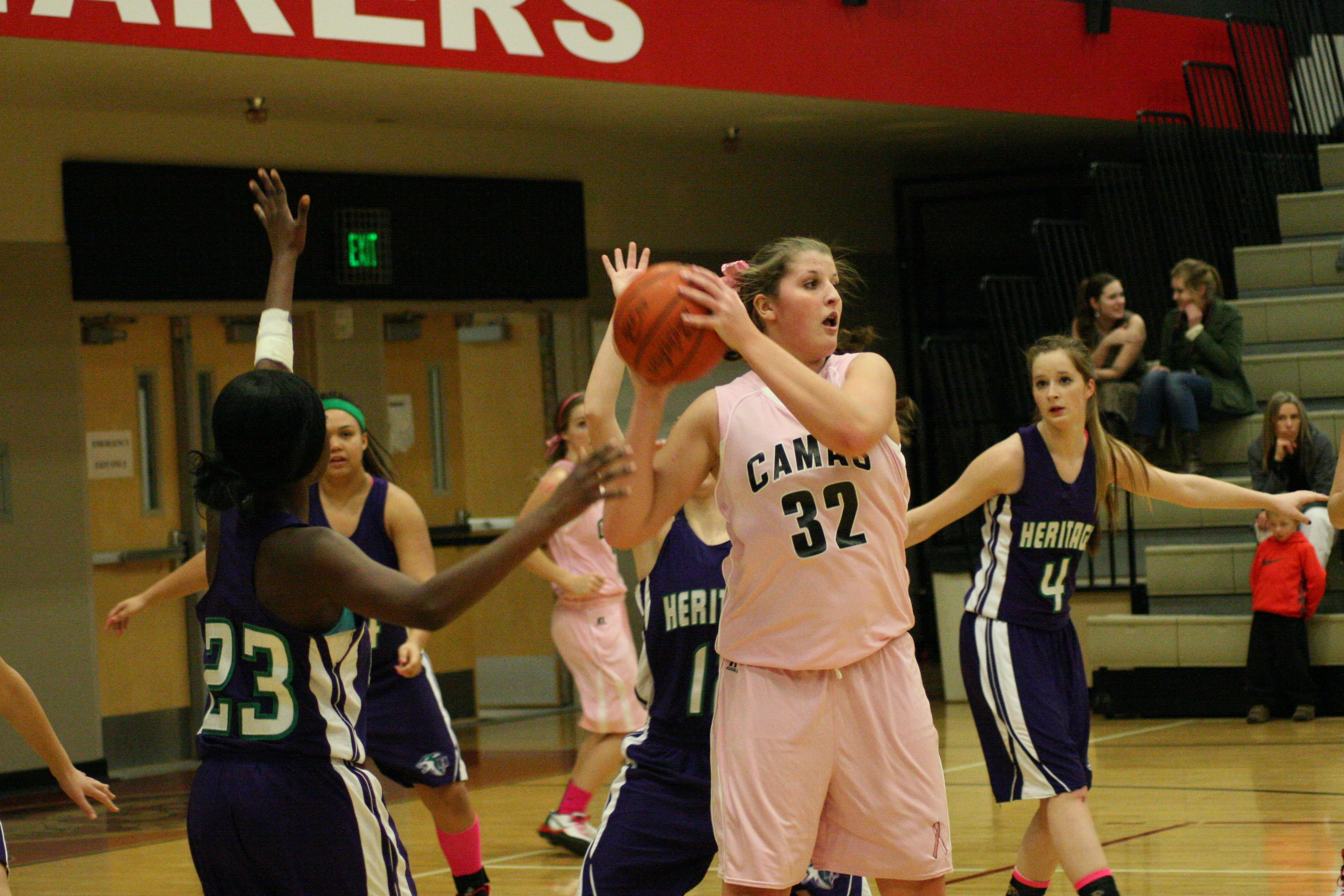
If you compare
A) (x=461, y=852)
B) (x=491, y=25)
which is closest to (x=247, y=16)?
(x=491, y=25)

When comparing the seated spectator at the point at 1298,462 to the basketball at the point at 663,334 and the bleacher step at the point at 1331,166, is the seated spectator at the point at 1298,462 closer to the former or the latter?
the bleacher step at the point at 1331,166

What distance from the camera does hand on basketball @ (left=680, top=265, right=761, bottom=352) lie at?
2891 millimetres

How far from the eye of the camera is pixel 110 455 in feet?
29.0

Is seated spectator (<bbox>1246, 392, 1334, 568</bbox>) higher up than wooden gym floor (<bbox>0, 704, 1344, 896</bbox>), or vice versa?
seated spectator (<bbox>1246, 392, 1334, 568</bbox>)

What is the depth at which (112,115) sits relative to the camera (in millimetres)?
8594

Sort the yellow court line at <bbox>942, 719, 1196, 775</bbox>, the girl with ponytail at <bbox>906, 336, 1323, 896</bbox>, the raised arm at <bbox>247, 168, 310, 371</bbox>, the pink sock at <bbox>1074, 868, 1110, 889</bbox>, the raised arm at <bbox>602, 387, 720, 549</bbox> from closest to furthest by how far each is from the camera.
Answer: the raised arm at <bbox>602, 387, 720, 549</bbox> → the raised arm at <bbox>247, 168, 310, 371</bbox> → the pink sock at <bbox>1074, 868, 1110, 889</bbox> → the girl with ponytail at <bbox>906, 336, 1323, 896</bbox> → the yellow court line at <bbox>942, 719, 1196, 775</bbox>

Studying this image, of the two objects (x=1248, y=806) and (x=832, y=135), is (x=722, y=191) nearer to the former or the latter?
(x=832, y=135)

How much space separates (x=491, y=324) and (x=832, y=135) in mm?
2438

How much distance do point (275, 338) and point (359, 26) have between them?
→ 15.2 ft

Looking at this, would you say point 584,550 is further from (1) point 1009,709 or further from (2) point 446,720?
(1) point 1009,709

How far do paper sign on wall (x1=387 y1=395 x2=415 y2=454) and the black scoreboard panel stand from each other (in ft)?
2.18

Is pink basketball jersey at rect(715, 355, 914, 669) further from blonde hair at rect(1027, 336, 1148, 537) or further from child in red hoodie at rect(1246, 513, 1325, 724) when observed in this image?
child in red hoodie at rect(1246, 513, 1325, 724)

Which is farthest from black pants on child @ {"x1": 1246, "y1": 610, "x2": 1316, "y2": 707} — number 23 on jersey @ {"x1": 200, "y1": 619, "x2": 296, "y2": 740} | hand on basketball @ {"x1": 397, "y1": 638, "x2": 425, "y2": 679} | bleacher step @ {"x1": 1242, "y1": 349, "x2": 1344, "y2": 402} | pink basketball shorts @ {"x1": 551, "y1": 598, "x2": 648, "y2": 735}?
number 23 on jersey @ {"x1": 200, "y1": 619, "x2": 296, "y2": 740}

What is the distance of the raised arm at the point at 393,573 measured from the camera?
226cm
